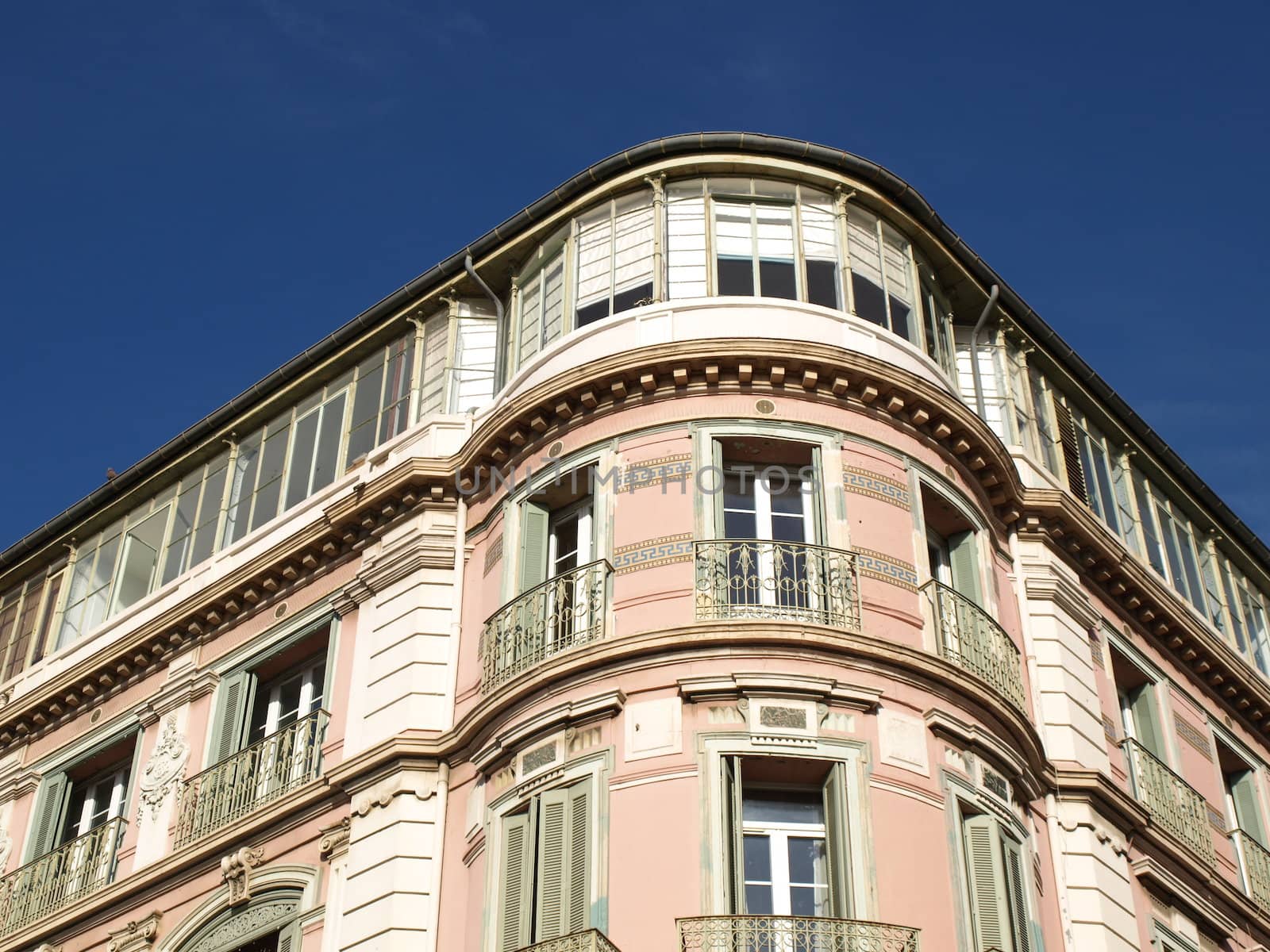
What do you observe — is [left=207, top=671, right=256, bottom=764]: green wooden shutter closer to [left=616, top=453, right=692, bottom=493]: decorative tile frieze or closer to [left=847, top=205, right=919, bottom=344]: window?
[left=616, top=453, right=692, bottom=493]: decorative tile frieze

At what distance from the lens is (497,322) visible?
25.5m

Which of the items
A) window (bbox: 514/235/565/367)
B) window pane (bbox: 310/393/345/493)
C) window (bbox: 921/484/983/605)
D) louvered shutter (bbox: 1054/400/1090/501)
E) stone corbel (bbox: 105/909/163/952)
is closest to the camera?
window (bbox: 921/484/983/605)

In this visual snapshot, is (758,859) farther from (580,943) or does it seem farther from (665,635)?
(665,635)

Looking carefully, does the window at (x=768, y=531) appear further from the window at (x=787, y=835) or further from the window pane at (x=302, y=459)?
the window pane at (x=302, y=459)

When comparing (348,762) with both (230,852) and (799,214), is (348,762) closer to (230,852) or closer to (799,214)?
(230,852)

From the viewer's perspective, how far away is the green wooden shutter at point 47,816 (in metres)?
25.2

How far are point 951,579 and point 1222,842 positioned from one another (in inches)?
234

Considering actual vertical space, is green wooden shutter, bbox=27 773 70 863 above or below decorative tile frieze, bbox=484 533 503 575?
below

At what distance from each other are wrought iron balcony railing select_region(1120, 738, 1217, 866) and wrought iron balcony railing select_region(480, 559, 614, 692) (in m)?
7.46

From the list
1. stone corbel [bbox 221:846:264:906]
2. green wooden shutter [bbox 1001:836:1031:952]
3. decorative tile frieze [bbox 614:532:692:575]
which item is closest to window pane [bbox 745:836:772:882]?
green wooden shutter [bbox 1001:836:1031:952]

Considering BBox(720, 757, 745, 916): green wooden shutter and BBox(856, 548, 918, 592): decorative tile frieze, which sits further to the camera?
BBox(856, 548, 918, 592): decorative tile frieze

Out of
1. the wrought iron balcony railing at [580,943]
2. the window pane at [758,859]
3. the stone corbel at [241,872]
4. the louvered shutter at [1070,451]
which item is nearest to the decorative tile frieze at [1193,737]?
the louvered shutter at [1070,451]

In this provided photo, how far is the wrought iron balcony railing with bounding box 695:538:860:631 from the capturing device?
63.6ft

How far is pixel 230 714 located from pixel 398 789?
4326 millimetres
